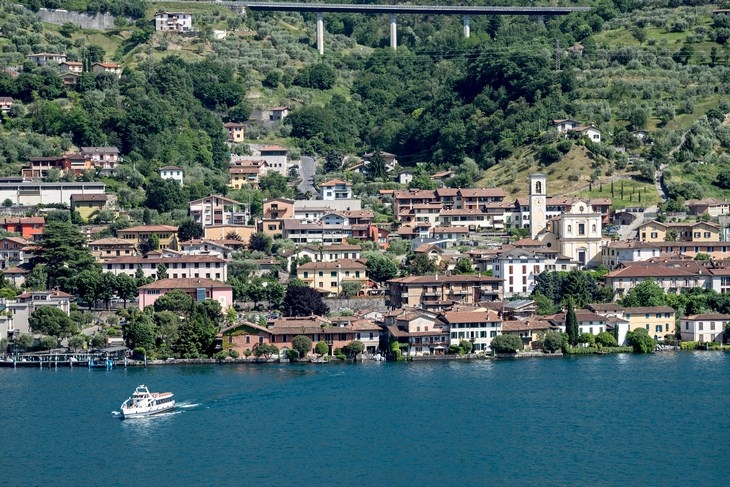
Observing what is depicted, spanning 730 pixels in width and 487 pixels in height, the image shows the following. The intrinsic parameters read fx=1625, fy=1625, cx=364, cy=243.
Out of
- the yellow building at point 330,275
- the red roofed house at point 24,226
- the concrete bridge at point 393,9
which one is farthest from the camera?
the concrete bridge at point 393,9

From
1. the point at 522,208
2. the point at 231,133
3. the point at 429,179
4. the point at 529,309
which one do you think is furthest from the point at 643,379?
the point at 231,133

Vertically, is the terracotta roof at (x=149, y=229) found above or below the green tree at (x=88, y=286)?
above

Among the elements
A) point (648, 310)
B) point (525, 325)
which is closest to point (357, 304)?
point (525, 325)

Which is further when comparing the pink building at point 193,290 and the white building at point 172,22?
the white building at point 172,22

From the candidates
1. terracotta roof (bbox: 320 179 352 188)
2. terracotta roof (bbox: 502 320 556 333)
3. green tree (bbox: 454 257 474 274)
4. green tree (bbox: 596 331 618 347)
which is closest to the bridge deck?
terracotta roof (bbox: 320 179 352 188)

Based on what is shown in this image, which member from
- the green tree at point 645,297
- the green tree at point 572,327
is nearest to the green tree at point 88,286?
the green tree at point 572,327

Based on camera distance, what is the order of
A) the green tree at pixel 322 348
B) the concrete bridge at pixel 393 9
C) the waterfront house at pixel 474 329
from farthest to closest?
1. the concrete bridge at pixel 393 9
2. the waterfront house at pixel 474 329
3. the green tree at pixel 322 348

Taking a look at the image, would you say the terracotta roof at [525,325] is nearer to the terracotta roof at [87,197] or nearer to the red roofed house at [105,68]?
the terracotta roof at [87,197]
